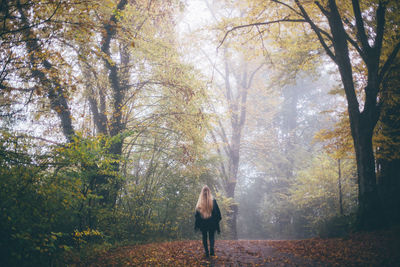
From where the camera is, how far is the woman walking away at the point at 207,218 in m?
5.68

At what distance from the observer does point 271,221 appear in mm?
24984

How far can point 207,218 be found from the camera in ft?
18.6

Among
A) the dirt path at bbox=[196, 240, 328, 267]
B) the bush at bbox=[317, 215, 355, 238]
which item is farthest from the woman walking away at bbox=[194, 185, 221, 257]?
the bush at bbox=[317, 215, 355, 238]

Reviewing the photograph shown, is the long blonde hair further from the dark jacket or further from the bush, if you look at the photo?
the bush

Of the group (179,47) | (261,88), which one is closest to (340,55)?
(179,47)

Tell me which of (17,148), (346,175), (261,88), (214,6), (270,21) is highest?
(214,6)

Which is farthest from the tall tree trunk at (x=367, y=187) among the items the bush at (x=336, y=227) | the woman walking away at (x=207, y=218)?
the woman walking away at (x=207, y=218)

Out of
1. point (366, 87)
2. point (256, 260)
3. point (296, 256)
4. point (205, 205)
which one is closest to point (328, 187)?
Answer: point (366, 87)

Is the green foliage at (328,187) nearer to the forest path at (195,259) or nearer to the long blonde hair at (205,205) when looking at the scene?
the forest path at (195,259)

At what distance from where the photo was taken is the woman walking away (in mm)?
5676

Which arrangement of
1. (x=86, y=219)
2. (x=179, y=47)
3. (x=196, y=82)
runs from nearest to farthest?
(x=86, y=219) → (x=196, y=82) → (x=179, y=47)

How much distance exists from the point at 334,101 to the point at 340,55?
86.9ft

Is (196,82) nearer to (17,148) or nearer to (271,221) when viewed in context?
(17,148)

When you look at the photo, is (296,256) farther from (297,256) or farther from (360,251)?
(360,251)
